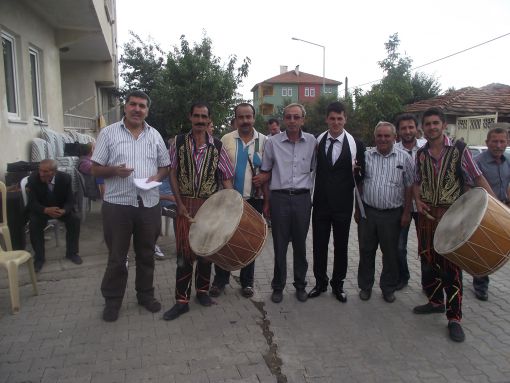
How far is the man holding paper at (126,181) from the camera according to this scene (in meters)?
3.96

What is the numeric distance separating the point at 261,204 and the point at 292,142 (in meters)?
0.74

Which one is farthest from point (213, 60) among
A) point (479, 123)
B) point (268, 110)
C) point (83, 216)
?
point (268, 110)

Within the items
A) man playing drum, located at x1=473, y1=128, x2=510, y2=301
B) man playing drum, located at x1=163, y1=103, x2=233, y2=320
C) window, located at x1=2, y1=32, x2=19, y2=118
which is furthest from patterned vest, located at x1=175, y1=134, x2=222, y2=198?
window, located at x1=2, y1=32, x2=19, y2=118

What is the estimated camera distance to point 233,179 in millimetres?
4484

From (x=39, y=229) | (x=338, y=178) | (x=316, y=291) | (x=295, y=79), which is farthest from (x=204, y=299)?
(x=295, y=79)

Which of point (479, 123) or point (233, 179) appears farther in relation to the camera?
point (479, 123)

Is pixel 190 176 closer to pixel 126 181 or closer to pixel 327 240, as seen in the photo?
pixel 126 181

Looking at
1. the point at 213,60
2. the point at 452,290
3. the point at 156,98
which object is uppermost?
the point at 213,60

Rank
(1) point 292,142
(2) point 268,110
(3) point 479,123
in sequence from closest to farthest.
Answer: (1) point 292,142 → (3) point 479,123 → (2) point 268,110

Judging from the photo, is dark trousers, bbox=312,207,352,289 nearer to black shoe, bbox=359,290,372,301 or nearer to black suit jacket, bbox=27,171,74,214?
black shoe, bbox=359,290,372,301

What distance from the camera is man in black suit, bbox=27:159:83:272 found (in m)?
5.62

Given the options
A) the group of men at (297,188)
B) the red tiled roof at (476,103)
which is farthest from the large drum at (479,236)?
the red tiled roof at (476,103)

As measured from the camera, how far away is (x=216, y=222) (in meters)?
3.90

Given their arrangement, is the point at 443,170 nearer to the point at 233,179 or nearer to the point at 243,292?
the point at 233,179
